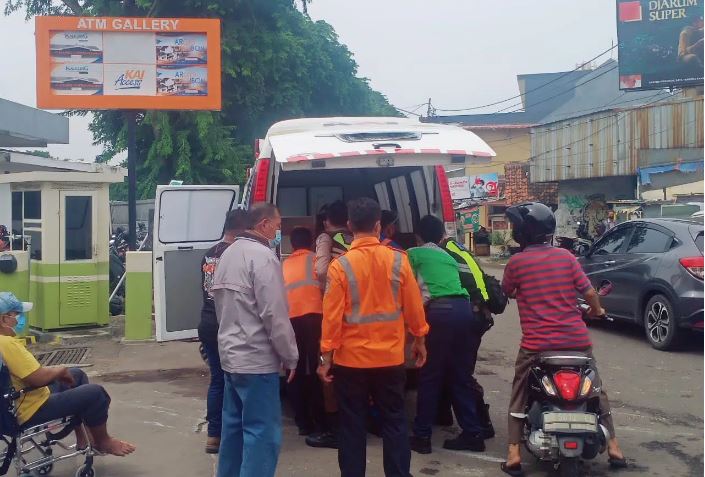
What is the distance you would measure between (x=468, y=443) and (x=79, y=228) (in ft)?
24.7

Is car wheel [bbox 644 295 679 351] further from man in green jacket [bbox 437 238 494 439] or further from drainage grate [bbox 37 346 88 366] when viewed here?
drainage grate [bbox 37 346 88 366]

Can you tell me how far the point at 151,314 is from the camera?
35.1 feet

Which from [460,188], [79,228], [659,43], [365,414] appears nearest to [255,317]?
[365,414]

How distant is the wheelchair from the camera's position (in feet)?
15.8

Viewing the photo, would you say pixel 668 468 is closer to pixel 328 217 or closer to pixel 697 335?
pixel 328 217

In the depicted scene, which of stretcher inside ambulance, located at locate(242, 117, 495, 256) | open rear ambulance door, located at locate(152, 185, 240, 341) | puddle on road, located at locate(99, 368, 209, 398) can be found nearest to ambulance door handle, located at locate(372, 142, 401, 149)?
stretcher inside ambulance, located at locate(242, 117, 495, 256)

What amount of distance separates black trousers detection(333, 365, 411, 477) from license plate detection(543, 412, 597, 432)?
2.95 ft

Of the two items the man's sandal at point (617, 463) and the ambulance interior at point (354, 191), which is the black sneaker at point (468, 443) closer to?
the man's sandal at point (617, 463)

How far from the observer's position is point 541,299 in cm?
510

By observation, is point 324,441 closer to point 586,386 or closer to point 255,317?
point 255,317

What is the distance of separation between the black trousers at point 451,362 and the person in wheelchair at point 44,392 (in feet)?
6.92

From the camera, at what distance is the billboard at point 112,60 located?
1221 centimetres

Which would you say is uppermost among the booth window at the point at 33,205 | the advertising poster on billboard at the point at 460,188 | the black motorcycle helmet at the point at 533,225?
the advertising poster on billboard at the point at 460,188

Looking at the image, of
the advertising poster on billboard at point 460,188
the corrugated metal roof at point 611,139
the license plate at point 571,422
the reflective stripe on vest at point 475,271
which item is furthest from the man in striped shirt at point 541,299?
the advertising poster on billboard at point 460,188
